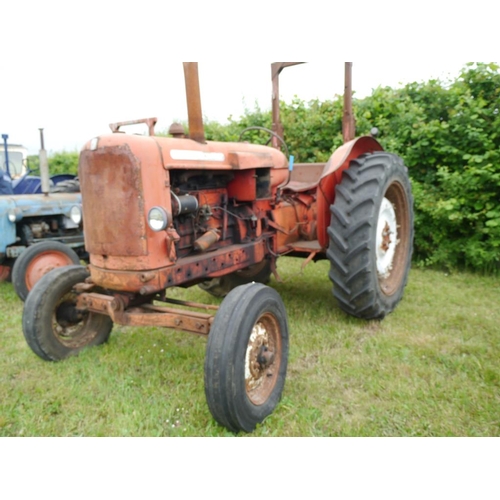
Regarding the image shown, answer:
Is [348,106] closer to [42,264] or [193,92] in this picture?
[193,92]

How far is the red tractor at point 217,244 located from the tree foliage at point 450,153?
4.13 feet

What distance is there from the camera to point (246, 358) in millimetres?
2314

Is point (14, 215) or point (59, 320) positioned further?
point (14, 215)

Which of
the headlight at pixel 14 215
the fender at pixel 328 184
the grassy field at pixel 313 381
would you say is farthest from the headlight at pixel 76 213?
the fender at pixel 328 184

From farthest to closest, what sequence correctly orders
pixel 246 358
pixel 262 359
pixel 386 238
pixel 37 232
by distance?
1. pixel 37 232
2. pixel 386 238
3. pixel 262 359
4. pixel 246 358

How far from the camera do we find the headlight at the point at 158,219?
2.35 metres

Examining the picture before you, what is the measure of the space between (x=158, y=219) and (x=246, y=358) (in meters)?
0.84

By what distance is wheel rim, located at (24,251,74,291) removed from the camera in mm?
4539

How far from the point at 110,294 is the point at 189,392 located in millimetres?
797

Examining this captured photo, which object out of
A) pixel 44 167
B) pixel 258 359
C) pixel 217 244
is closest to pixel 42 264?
pixel 44 167

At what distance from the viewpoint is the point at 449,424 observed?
2.28m

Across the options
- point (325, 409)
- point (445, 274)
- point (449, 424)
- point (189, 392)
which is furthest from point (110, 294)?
point (445, 274)

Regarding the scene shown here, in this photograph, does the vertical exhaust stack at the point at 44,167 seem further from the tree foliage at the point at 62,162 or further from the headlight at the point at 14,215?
the tree foliage at the point at 62,162

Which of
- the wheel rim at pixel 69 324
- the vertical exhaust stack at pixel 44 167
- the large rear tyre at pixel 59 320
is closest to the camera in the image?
the large rear tyre at pixel 59 320
